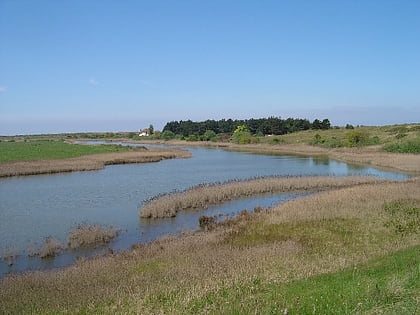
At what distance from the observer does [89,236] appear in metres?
18.8

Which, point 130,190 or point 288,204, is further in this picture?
point 130,190

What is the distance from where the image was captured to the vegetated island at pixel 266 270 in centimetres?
790

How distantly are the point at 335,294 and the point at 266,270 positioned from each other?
146 inches

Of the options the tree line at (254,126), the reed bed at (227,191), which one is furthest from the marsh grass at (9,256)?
the tree line at (254,126)

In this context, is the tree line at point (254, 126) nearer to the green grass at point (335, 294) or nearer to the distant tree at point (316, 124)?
the distant tree at point (316, 124)

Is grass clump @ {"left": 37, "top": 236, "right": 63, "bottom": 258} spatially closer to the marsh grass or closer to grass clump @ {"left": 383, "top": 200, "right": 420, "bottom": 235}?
the marsh grass

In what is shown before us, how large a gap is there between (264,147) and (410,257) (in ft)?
282

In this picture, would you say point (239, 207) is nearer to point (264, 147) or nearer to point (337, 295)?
point (337, 295)

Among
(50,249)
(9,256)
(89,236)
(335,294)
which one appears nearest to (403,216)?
(335,294)

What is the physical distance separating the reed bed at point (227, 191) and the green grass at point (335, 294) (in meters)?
14.9

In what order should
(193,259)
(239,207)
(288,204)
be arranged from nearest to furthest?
1. (193,259)
2. (288,204)
3. (239,207)

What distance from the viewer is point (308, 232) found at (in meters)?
17.3

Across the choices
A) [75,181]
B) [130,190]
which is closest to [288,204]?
[130,190]

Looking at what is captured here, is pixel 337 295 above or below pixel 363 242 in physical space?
above
